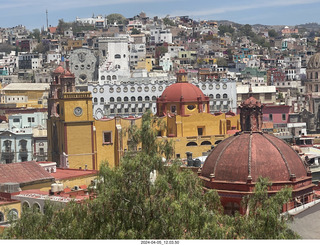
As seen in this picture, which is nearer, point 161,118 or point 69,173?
point 161,118

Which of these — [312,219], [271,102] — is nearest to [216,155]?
[312,219]

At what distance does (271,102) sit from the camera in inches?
4739

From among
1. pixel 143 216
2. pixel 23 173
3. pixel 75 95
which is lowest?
pixel 23 173

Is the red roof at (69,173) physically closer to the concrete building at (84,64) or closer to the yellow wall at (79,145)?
the yellow wall at (79,145)

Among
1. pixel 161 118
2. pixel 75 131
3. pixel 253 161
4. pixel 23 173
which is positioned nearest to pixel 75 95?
pixel 75 131

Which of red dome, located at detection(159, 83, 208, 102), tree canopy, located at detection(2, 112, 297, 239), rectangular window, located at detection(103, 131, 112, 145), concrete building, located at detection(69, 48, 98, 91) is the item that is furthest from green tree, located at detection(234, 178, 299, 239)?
concrete building, located at detection(69, 48, 98, 91)

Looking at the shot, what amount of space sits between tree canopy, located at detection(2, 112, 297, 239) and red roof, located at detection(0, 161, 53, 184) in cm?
2273

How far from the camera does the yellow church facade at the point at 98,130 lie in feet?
232

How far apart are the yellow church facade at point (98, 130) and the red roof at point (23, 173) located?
11.9m

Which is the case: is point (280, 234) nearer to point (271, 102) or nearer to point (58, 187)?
point (58, 187)

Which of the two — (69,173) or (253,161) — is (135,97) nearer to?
(69,173)

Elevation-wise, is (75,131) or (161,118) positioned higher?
(161,118)

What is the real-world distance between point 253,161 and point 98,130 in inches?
1199

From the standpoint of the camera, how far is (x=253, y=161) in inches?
1697
